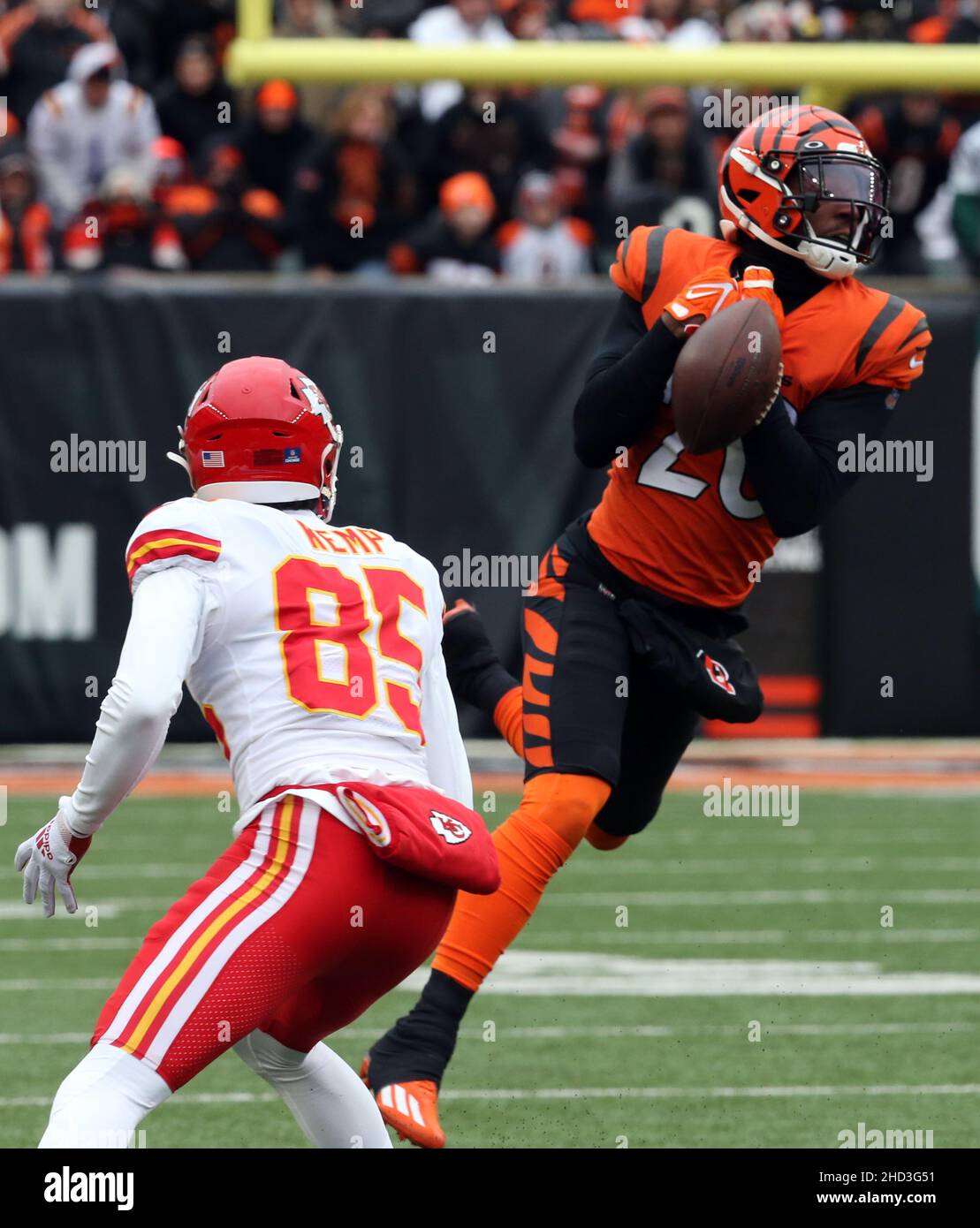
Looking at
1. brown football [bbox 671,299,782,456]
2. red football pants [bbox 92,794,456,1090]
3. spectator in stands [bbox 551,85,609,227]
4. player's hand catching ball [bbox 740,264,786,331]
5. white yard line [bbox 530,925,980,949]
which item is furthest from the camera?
spectator in stands [bbox 551,85,609,227]

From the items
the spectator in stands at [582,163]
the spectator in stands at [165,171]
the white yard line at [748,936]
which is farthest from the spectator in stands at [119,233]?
the white yard line at [748,936]

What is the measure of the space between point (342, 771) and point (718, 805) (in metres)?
6.04

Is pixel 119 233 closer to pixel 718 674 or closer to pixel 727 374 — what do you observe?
pixel 718 674

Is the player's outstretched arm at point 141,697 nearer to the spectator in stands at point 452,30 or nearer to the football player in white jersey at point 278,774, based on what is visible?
the football player in white jersey at point 278,774

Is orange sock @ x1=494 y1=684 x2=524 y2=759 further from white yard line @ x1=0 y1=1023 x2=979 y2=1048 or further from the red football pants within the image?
the red football pants

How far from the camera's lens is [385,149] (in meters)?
11.3

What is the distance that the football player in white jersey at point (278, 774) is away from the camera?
3.10m

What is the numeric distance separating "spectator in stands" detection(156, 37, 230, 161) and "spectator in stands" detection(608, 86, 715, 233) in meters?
2.20

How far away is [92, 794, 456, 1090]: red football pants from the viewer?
3.09 m

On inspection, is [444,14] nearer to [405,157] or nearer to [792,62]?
[405,157]

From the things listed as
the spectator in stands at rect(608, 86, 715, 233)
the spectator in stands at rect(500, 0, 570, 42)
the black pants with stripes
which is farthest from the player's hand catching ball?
the spectator in stands at rect(500, 0, 570, 42)

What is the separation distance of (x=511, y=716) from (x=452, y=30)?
7.73 meters

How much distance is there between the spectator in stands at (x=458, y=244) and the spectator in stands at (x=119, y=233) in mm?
1103

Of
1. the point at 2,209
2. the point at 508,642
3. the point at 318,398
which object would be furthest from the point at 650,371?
A: the point at 2,209
